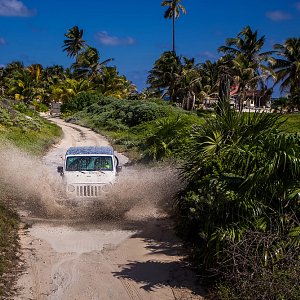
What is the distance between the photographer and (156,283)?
9.03 metres

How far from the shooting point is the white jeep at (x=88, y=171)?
45.7 ft

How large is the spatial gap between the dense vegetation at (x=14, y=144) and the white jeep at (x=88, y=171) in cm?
188

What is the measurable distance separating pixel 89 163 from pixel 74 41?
80.7m

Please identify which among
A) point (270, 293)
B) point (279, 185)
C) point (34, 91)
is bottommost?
point (270, 293)

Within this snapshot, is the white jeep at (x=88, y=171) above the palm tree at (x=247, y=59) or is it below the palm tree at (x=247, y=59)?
below

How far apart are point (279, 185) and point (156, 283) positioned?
2993mm

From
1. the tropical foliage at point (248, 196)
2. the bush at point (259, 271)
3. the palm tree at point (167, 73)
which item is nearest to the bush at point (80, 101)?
the palm tree at point (167, 73)

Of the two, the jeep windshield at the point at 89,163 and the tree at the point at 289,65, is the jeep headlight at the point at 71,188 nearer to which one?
the jeep windshield at the point at 89,163

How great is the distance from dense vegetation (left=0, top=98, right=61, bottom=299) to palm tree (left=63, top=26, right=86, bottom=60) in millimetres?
45490

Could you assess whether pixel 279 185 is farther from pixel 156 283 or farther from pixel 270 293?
pixel 156 283

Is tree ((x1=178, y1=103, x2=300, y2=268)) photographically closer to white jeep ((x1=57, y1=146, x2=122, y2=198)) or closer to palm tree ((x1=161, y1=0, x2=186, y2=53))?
white jeep ((x1=57, y1=146, x2=122, y2=198))

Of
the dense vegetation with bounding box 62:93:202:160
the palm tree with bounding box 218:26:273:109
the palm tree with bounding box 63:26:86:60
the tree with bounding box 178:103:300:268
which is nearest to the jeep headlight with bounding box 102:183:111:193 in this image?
the tree with bounding box 178:103:300:268

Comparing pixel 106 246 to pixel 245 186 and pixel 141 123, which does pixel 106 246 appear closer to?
pixel 245 186

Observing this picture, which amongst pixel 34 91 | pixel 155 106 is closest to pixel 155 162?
pixel 155 106
